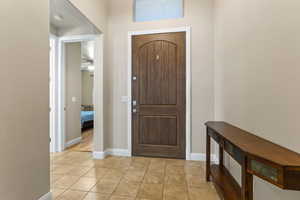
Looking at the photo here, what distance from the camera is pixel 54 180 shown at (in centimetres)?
224

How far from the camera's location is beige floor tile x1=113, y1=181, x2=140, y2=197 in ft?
6.33

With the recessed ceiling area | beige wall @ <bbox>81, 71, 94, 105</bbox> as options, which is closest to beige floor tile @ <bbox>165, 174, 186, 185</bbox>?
the recessed ceiling area

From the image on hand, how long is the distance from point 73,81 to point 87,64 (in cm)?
376

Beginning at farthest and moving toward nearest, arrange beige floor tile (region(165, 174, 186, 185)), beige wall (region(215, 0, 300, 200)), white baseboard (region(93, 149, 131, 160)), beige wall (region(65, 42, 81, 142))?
beige wall (region(65, 42, 81, 142)) → white baseboard (region(93, 149, 131, 160)) → beige floor tile (region(165, 174, 186, 185)) → beige wall (region(215, 0, 300, 200))

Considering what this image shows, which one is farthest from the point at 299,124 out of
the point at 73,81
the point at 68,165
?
the point at 73,81

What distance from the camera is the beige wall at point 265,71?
1.06 metres

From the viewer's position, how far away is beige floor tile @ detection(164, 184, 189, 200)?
6.14 feet

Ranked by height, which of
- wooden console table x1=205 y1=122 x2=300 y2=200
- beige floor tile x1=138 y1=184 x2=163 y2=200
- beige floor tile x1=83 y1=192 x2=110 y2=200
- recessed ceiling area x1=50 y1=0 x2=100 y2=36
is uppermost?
recessed ceiling area x1=50 y1=0 x2=100 y2=36

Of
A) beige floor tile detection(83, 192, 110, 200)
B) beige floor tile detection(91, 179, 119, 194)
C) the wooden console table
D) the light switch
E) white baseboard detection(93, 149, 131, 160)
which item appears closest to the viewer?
the wooden console table

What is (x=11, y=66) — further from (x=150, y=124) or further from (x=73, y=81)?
(x=73, y=81)

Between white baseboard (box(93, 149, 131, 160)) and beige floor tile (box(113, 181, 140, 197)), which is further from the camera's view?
white baseboard (box(93, 149, 131, 160))

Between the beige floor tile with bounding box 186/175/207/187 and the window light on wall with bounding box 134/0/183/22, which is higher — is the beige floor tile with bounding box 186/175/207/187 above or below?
below

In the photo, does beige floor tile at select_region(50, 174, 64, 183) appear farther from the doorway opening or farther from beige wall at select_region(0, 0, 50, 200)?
the doorway opening

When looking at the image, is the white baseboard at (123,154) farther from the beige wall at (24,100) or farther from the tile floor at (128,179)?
the beige wall at (24,100)
